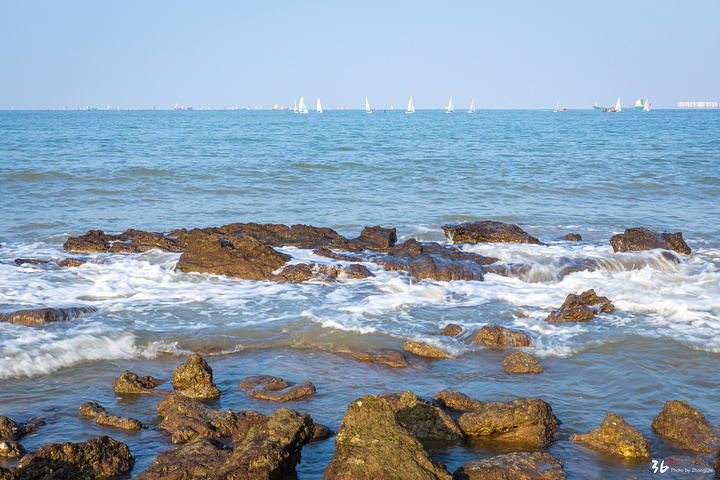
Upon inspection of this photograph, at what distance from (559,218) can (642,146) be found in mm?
30720

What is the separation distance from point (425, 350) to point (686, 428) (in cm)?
313

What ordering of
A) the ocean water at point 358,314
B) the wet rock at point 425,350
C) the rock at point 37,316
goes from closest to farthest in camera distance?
1. the ocean water at point 358,314
2. the wet rock at point 425,350
3. the rock at point 37,316

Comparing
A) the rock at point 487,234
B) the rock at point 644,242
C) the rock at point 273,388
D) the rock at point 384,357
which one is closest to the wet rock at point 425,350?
the rock at point 384,357

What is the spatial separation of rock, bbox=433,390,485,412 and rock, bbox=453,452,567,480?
3.63ft

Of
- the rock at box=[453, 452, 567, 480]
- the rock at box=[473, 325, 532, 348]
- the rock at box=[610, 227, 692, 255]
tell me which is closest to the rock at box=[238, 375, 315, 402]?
the rock at box=[453, 452, 567, 480]

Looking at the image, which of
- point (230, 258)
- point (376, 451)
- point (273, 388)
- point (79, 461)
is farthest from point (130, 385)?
point (230, 258)

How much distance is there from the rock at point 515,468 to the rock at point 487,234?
9504mm

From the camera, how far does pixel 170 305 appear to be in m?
10.1

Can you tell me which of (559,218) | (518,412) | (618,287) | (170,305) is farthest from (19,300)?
(559,218)

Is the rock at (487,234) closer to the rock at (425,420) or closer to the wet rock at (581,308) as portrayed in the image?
the wet rock at (581,308)

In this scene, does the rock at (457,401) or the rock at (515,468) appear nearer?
the rock at (515,468)

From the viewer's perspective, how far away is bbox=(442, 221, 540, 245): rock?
14219 mm

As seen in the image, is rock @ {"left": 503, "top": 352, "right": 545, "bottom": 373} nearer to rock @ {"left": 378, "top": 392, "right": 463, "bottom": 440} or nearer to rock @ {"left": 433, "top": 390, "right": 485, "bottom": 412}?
rock @ {"left": 433, "top": 390, "right": 485, "bottom": 412}

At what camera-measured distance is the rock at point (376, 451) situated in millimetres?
→ 4253
